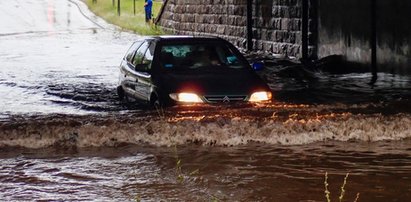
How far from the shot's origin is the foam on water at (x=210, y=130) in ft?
39.4

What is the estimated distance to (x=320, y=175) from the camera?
9.79 m

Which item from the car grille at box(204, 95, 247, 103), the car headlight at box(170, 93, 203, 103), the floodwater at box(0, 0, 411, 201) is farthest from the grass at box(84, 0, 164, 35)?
the car grille at box(204, 95, 247, 103)

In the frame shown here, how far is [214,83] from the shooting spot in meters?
13.6

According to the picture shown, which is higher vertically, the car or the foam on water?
the car

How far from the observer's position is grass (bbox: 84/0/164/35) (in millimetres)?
43844

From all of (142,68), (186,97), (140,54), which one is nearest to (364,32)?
(140,54)

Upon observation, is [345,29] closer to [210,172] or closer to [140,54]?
[140,54]

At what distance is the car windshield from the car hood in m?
0.34

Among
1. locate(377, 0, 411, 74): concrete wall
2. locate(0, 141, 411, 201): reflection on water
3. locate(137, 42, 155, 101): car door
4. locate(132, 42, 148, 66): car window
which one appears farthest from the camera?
locate(377, 0, 411, 74): concrete wall

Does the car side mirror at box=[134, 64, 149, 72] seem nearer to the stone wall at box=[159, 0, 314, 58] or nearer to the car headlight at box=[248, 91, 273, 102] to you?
the car headlight at box=[248, 91, 273, 102]

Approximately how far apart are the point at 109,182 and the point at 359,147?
12.2 feet

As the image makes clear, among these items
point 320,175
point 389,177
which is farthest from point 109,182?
point 389,177

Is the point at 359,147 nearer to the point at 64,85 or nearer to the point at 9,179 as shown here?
the point at 9,179

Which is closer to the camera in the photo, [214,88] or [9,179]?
[9,179]
